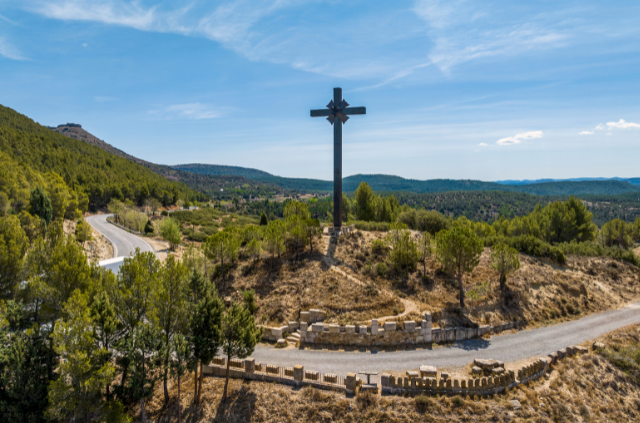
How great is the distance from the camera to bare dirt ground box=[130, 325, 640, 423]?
16969 mm

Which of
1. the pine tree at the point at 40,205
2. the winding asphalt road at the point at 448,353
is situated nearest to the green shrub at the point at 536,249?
the winding asphalt road at the point at 448,353

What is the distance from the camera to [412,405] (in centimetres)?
1730

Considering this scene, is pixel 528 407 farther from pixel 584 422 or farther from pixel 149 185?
pixel 149 185

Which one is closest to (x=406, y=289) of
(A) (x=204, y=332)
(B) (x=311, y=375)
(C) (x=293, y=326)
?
(C) (x=293, y=326)

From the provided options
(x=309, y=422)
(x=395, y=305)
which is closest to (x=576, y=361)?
(x=395, y=305)

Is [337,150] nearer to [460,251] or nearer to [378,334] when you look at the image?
[460,251]

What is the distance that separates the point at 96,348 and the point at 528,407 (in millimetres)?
22459

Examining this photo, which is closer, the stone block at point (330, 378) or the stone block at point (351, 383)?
the stone block at point (351, 383)

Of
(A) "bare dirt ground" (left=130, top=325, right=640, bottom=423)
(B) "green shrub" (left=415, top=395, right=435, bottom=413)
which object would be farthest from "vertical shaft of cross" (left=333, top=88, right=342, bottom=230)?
(B) "green shrub" (left=415, top=395, right=435, bottom=413)

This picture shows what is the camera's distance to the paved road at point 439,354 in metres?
21.0

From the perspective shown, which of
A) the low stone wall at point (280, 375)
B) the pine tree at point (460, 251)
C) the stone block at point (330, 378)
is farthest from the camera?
the pine tree at point (460, 251)

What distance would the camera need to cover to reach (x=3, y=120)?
141 meters

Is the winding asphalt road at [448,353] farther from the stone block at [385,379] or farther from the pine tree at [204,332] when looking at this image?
the pine tree at [204,332]

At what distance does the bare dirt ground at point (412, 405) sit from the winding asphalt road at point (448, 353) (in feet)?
6.69
